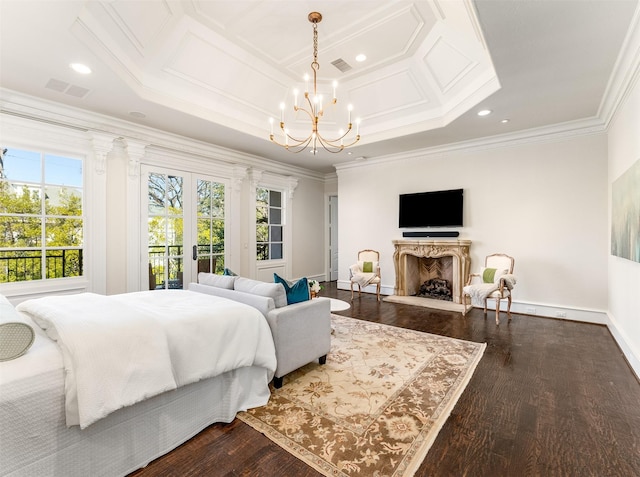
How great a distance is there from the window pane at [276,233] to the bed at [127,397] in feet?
13.4

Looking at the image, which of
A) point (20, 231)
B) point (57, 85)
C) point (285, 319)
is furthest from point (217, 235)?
point (285, 319)

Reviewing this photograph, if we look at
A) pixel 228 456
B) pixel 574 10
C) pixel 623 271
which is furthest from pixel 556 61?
pixel 228 456

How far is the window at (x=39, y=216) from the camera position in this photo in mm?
3363

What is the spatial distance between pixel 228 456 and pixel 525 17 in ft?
11.7

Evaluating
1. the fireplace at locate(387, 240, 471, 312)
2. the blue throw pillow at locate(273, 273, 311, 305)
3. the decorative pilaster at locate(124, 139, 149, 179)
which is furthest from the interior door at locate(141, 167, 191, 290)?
the fireplace at locate(387, 240, 471, 312)

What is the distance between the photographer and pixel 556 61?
2.76 meters

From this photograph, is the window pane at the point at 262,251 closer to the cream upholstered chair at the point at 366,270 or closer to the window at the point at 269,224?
the window at the point at 269,224

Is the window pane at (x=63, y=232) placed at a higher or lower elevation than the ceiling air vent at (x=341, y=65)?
lower

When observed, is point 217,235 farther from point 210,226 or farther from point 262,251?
point 262,251

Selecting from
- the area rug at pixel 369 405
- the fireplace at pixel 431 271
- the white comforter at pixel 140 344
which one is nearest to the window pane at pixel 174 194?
the white comforter at pixel 140 344

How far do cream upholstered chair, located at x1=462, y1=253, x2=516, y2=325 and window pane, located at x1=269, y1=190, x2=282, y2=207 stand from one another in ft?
13.5

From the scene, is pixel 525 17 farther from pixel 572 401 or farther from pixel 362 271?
pixel 362 271

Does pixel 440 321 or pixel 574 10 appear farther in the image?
pixel 440 321

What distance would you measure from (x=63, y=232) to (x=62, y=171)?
767 millimetres
